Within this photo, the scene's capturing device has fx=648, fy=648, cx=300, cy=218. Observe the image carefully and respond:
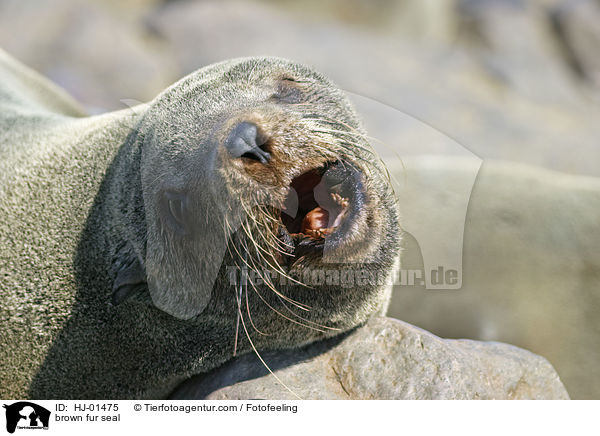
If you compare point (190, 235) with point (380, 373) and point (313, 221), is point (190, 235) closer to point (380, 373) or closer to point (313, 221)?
point (313, 221)

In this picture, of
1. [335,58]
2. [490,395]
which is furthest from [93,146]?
[335,58]

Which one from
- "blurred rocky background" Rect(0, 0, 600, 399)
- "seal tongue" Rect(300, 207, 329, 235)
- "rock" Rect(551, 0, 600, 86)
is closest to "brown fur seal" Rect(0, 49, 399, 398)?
"seal tongue" Rect(300, 207, 329, 235)

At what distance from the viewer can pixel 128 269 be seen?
2.55 meters

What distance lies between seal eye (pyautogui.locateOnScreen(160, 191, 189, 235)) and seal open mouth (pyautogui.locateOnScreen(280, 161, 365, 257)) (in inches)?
14.8

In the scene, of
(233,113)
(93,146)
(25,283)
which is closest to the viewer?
(233,113)

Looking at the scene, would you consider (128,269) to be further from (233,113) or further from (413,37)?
(413,37)

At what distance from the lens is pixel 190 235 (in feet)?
7.70

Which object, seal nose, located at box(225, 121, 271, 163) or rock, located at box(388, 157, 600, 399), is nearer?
seal nose, located at box(225, 121, 271, 163)

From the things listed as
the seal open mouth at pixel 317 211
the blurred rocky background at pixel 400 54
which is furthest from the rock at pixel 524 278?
the blurred rocky background at pixel 400 54

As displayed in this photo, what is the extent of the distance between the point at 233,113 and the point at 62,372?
4.54 feet

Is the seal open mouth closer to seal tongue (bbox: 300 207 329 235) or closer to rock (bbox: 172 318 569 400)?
seal tongue (bbox: 300 207 329 235)

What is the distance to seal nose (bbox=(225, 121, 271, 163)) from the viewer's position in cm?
204
